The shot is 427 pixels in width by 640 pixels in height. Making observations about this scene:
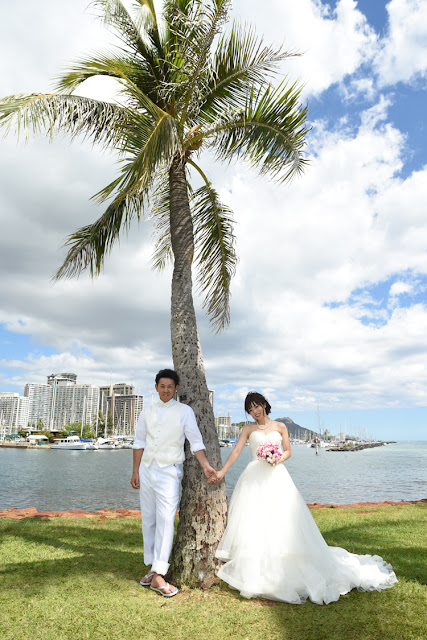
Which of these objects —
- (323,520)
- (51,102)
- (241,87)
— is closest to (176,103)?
(241,87)

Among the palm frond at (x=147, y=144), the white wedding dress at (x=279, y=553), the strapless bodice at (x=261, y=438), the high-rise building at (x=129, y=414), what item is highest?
the high-rise building at (x=129, y=414)

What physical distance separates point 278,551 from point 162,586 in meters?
1.33

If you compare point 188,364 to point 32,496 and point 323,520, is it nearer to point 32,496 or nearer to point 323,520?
point 323,520

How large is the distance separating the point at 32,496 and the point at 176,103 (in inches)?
884

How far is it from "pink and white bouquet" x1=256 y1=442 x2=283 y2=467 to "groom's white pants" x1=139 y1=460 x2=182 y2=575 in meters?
1.00

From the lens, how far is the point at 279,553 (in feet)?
15.6

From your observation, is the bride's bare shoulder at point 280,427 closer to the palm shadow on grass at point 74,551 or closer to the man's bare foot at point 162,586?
the man's bare foot at point 162,586

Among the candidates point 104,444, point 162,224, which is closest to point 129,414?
point 104,444

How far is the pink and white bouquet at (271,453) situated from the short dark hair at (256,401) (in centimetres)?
52

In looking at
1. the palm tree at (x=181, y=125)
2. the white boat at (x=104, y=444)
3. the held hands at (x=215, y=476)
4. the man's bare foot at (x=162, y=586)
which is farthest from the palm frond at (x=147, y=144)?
the white boat at (x=104, y=444)

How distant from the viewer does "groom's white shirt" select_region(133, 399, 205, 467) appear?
493 centimetres

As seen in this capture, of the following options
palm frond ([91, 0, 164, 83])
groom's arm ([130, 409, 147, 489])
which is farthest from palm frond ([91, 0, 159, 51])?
groom's arm ([130, 409, 147, 489])

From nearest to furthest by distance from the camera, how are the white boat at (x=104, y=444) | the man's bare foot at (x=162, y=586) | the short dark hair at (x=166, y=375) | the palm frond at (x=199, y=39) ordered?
the man's bare foot at (x=162, y=586) → the short dark hair at (x=166, y=375) → the palm frond at (x=199, y=39) → the white boat at (x=104, y=444)

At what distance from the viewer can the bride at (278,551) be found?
464cm
